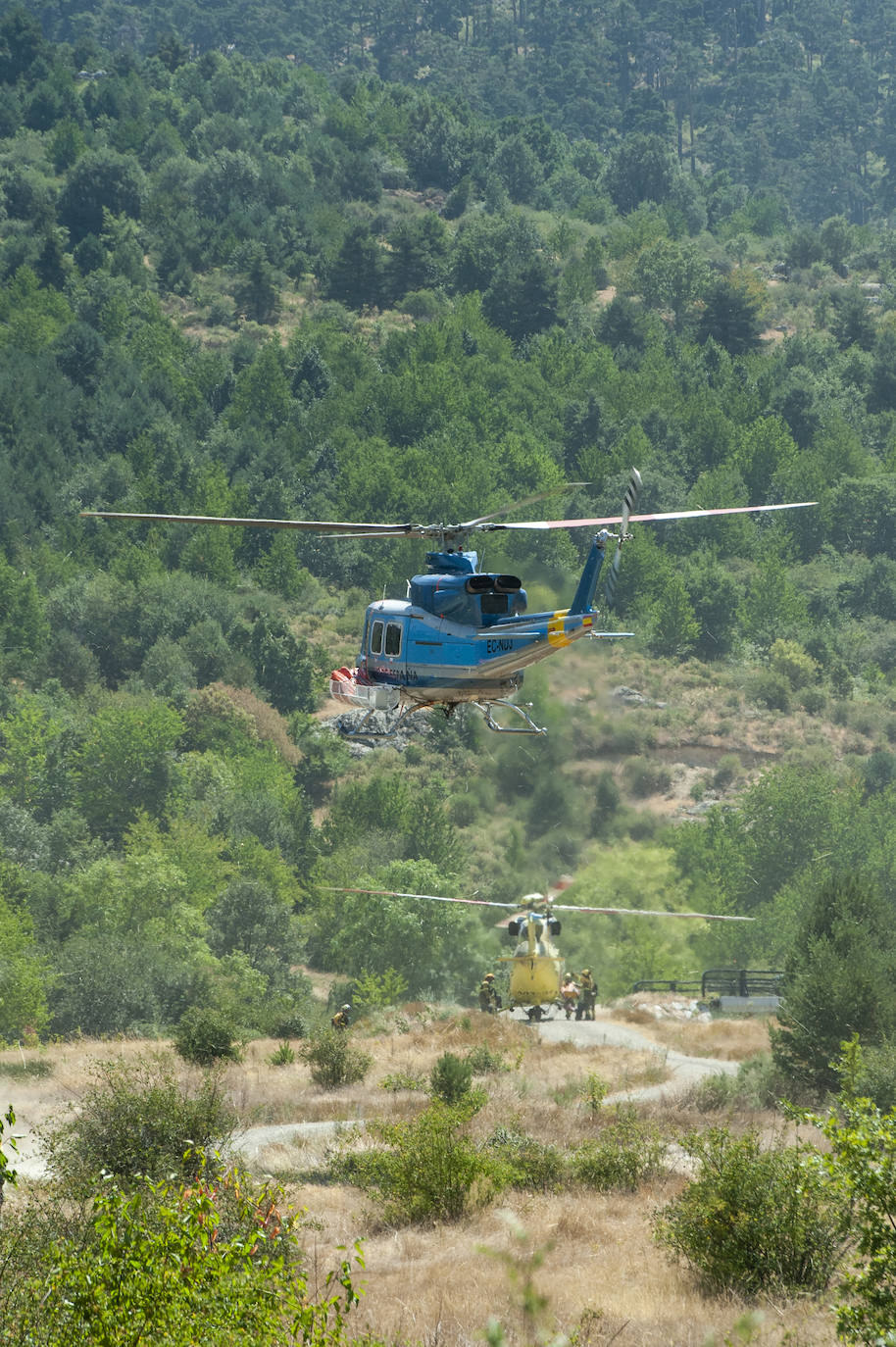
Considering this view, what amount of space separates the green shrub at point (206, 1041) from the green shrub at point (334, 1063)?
5.91 ft

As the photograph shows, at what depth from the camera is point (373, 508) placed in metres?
118

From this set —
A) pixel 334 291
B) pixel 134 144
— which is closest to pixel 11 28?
pixel 134 144

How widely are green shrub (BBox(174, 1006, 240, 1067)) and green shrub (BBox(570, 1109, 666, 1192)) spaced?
1030cm

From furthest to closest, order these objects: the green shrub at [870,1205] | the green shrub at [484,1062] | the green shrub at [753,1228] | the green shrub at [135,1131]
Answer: the green shrub at [484,1062] < the green shrub at [135,1131] < the green shrub at [753,1228] < the green shrub at [870,1205]

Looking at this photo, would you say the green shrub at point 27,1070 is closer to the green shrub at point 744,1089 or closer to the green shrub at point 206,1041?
the green shrub at point 206,1041

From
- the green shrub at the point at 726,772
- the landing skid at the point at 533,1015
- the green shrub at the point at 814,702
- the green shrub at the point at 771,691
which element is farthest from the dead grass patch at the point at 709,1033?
the green shrub at the point at 814,702

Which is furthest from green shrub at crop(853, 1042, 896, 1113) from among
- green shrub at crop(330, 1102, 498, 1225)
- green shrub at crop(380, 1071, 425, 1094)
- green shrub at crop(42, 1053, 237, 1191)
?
green shrub at crop(42, 1053, 237, 1191)

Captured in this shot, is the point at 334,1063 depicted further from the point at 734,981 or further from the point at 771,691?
the point at 771,691

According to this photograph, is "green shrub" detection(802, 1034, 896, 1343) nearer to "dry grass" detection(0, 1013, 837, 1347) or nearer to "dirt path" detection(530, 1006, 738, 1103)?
"dry grass" detection(0, 1013, 837, 1347)

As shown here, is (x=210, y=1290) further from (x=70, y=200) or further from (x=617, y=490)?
(x=70, y=200)

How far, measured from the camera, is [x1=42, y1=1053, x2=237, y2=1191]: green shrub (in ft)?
76.3

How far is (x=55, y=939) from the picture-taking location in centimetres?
7181

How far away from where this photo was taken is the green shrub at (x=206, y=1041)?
115 feet

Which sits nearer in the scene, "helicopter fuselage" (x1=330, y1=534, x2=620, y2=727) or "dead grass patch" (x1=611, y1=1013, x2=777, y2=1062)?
"helicopter fuselage" (x1=330, y1=534, x2=620, y2=727)
